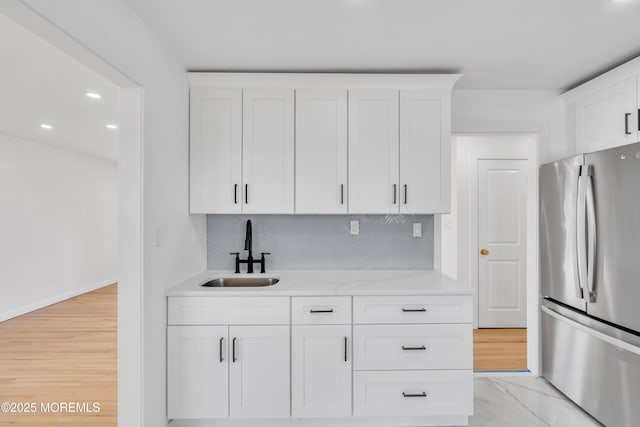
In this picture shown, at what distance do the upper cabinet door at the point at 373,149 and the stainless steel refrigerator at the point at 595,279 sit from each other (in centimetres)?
120

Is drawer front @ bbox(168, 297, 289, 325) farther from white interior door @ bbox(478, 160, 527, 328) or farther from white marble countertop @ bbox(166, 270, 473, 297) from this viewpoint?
white interior door @ bbox(478, 160, 527, 328)

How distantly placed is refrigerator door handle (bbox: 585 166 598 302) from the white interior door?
72.3 inches

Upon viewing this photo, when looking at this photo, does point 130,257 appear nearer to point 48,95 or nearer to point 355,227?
point 355,227

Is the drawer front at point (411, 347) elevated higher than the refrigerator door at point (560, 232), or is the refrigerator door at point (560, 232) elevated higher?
the refrigerator door at point (560, 232)

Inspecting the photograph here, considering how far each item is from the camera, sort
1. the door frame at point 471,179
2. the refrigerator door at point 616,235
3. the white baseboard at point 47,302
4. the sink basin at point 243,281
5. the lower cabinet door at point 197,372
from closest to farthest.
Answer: the refrigerator door at point 616,235 → the lower cabinet door at point 197,372 → the sink basin at point 243,281 → the door frame at point 471,179 → the white baseboard at point 47,302

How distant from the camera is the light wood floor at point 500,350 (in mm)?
3060


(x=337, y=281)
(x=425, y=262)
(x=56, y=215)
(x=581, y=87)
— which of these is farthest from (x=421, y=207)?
(x=56, y=215)

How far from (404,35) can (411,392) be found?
2193 millimetres

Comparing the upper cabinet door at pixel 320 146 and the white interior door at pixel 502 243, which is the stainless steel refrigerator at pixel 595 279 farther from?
the upper cabinet door at pixel 320 146

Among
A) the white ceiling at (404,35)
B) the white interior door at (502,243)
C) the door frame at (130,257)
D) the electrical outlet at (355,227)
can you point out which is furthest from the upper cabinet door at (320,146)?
the white interior door at (502,243)

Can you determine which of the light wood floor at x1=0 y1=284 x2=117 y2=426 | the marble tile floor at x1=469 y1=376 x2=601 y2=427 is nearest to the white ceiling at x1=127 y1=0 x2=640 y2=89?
the marble tile floor at x1=469 y1=376 x2=601 y2=427

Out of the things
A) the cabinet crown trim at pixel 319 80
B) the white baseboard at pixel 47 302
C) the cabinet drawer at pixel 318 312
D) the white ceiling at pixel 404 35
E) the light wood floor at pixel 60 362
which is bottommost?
the light wood floor at pixel 60 362

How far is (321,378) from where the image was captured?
83.4 inches

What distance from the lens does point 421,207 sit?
2465 mm
